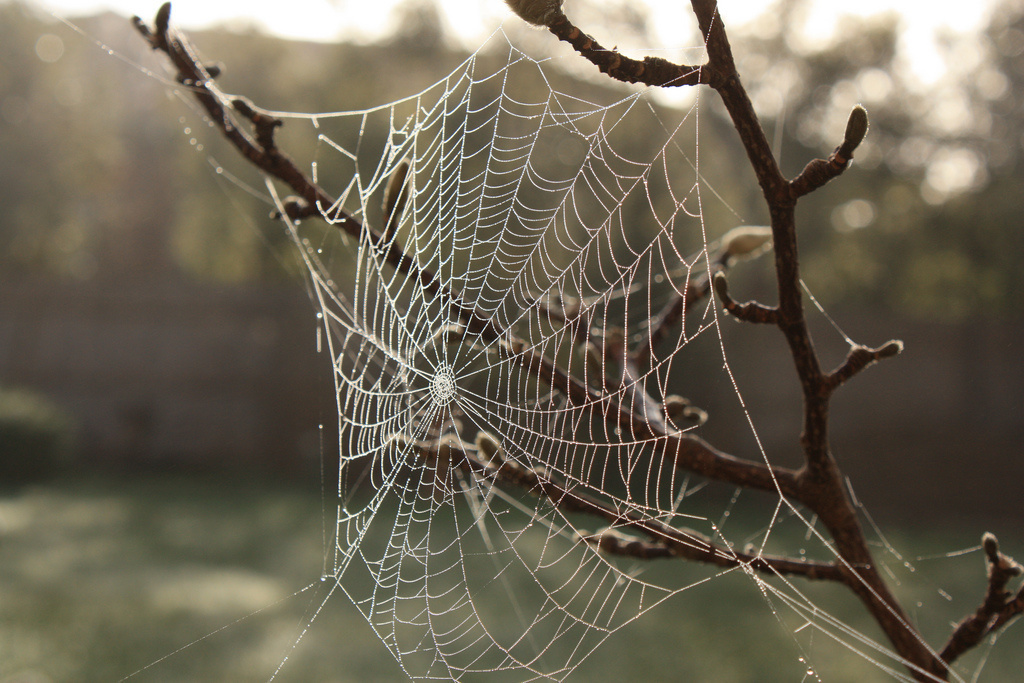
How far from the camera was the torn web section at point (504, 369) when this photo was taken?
1.33 metres

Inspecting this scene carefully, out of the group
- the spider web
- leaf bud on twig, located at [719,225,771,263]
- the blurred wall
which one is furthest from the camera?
the blurred wall

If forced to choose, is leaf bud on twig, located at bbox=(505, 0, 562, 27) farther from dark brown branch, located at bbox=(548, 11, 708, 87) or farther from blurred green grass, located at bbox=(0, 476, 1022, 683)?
blurred green grass, located at bbox=(0, 476, 1022, 683)

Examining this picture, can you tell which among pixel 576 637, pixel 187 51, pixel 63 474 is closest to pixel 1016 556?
pixel 576 637

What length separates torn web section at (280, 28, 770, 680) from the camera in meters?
1.33

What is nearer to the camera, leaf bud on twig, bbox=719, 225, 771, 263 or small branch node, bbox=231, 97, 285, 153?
small branch node, bbox=231, 97, 285, 153

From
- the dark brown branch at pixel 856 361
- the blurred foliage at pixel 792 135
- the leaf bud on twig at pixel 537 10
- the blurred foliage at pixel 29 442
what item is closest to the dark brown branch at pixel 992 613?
the dark brown branch at pixel 856 361

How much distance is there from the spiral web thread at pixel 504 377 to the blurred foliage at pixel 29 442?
9.43 feet

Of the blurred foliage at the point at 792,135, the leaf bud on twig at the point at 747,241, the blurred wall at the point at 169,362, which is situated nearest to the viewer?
the leaf bud on twig at the point at 747,241

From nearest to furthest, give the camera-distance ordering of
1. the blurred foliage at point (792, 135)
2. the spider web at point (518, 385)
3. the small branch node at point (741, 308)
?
1. the small branch node at point (741, 308)
2. the spider web at point (518, 385)
3. the blurred foliage at point (792, 135)

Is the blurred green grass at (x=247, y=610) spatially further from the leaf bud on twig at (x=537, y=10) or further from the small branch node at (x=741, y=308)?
the leaf bud on twig at (x=537, y=10)

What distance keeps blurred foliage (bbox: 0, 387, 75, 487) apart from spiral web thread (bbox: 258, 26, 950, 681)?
9.43ft

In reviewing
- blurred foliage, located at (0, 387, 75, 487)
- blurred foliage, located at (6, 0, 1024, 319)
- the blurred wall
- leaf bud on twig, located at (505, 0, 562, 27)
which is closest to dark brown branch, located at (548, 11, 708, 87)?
leaf bud on twig, located at (505, 0, 562, 27)

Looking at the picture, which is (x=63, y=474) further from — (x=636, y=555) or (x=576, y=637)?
(x=636, y=555)

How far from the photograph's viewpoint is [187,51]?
1346 millimetres
